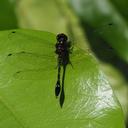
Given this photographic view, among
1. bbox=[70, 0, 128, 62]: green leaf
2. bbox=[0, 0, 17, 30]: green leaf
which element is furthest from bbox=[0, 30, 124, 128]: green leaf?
bbox=[70, 0, 128, 62]: green leaf

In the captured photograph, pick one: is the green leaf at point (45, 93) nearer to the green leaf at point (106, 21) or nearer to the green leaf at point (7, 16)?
the green leaf at point (7, 16)

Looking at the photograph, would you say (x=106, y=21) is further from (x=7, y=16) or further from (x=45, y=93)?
(x=45, y=93)

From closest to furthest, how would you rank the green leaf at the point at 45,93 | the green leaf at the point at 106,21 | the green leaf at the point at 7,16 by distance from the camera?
the green leaf at the point at 45,93 < the green leaf at the point at 7,16 < the green leaf at the point at 106,21

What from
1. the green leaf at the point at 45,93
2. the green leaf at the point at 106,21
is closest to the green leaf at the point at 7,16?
the green leaf at the point at 45,93

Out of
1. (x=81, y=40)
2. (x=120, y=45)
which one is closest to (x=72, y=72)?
(x=120, y=45)

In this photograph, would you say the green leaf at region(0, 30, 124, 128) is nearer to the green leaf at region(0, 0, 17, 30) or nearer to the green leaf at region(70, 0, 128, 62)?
the green leaf at region(0, 0, 17, 30)

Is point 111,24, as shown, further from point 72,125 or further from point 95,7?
point 72,125
